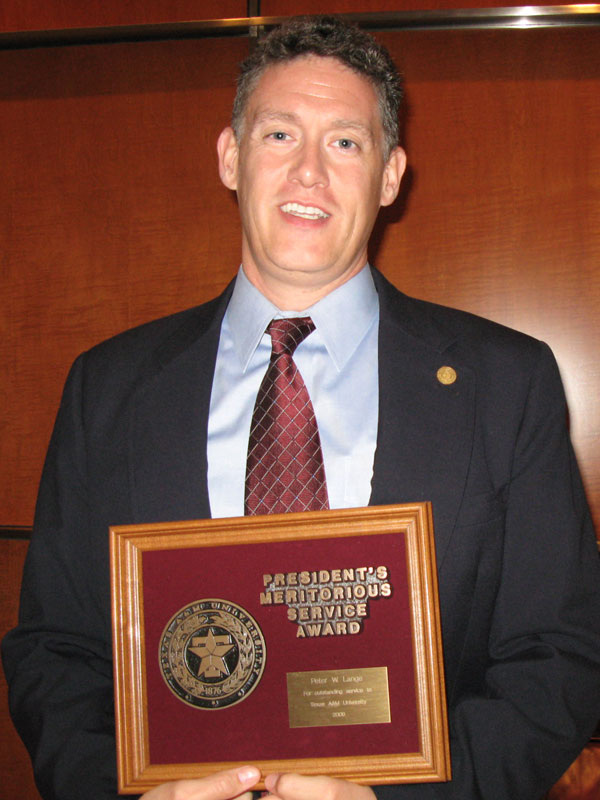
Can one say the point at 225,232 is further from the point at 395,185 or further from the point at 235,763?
the point at 235,763

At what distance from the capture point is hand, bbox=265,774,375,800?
1.11 meters

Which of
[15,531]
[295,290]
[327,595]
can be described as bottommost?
[327,595]

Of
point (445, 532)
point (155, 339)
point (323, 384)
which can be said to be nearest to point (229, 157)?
point (155, 339)

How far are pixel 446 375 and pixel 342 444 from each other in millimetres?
235

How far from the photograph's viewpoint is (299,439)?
145 cm

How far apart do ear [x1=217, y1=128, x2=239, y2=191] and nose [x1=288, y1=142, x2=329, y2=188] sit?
200 mm

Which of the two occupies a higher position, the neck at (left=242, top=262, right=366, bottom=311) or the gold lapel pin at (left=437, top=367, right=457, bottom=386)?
the neck at (left=242, top=262, right=366, bottom=311)

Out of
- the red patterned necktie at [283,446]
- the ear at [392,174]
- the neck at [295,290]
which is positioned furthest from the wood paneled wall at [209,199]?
the red patterned necktie at [283,446]

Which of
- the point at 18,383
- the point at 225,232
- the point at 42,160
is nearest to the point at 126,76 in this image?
the point at 42,160

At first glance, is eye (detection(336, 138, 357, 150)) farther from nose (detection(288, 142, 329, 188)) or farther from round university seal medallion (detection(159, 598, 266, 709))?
round university seal medallion (detection(159, 598, 266, 709))

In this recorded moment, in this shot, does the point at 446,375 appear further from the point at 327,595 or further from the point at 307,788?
the point at 307,788

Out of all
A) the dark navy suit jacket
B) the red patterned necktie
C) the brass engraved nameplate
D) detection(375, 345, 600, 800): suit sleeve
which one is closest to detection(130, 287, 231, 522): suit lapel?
the dark navy suit jacket

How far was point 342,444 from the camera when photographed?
1.49 metres

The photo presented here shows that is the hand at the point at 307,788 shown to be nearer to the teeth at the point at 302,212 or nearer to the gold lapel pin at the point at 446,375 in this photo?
the gold lapel pin at the point at 446,375
